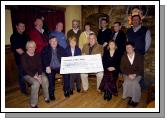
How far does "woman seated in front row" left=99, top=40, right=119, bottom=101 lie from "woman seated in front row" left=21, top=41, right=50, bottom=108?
89cm

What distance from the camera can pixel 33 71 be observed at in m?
2.91

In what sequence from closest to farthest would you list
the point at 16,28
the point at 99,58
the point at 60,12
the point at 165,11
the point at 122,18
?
the point at 165,11 < the point at 99,58 < the point at 16,28 < the point at 60,12 < the point at 122,18

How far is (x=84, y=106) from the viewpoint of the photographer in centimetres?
285

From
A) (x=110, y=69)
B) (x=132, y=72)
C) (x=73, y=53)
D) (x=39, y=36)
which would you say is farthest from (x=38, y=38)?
(x=132, y=72)

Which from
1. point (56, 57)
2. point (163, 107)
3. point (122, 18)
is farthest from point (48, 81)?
point (122, 18)

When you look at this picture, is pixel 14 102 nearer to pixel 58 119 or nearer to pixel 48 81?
pixel 48 81

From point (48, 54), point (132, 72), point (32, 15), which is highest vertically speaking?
point (32, 15)

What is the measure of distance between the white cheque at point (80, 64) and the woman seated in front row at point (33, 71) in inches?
12.4

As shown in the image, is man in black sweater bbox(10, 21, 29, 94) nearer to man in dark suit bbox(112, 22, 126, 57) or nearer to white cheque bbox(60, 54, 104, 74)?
white cheque bbox(60, 54, 104, 74)

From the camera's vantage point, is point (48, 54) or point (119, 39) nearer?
point (48, 54)

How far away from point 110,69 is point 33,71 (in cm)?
112

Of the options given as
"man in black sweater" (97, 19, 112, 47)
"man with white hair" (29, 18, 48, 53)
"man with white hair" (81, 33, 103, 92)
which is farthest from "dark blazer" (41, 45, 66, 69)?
"man in black sweater" (97, 19, 112, 47)

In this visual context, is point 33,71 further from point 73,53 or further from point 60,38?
point 60,38

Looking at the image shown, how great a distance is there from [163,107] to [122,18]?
2681mm
